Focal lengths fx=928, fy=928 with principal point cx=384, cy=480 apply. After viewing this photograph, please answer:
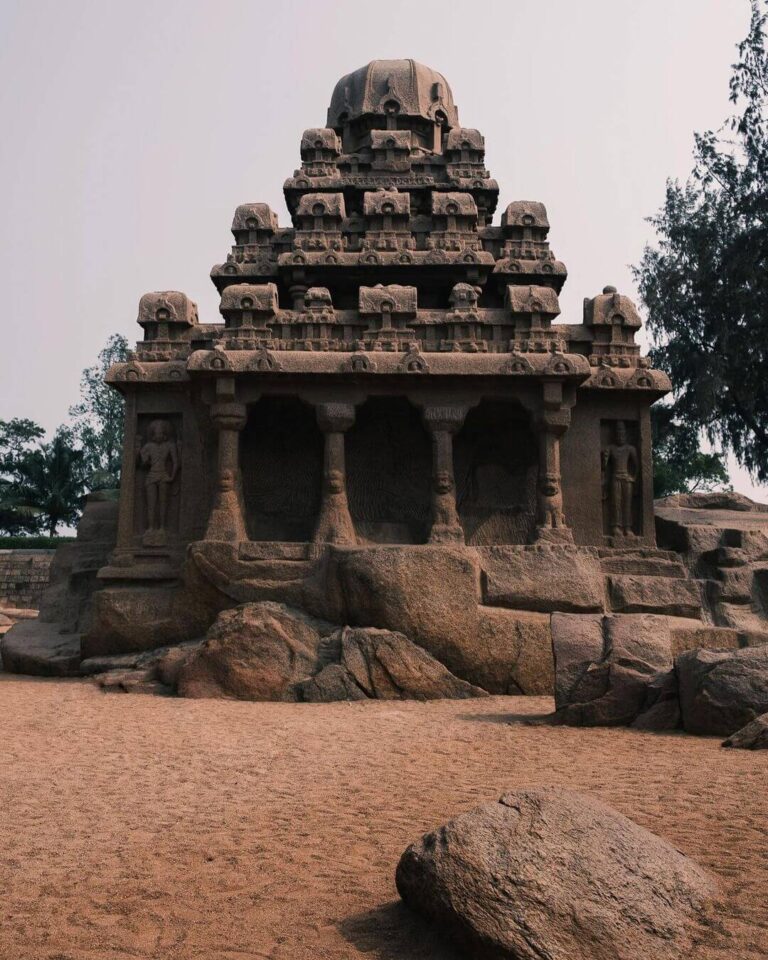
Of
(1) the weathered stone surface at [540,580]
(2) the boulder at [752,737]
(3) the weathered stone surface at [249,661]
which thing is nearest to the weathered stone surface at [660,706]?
(2) the boulder at [752,737]

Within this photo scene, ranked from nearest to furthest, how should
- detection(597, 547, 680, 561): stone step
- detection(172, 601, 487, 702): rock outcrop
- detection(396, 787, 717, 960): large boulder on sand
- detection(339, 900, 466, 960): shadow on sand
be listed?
detection(396, 787, 717, 960): large boulder on sand, detection(339, 900, 466, 960): shadow on sand, detection(172, 601, 487, 702): rock outcrop, detection(597, 547, 680, 561): stone step

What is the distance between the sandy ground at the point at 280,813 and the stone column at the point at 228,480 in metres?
3.19

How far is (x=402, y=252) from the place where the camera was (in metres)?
14.5

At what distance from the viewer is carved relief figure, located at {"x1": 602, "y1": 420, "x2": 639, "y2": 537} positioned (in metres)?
13.1

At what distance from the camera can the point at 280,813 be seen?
17.4 ft

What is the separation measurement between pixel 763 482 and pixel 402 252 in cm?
1595

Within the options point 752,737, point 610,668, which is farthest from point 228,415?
point 752,737

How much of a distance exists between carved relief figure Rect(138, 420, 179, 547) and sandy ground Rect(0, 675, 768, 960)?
410 cm

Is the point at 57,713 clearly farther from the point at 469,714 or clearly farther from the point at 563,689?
the point at 563,689

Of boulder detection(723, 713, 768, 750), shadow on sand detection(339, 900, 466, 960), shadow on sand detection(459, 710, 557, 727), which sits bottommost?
shadow on sand detection(339, 900, 466, 960)

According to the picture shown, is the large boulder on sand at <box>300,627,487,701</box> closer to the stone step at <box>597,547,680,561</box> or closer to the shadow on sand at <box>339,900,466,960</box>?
the stone step at <box>597,547,680,561</box>

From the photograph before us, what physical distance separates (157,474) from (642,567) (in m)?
6.76

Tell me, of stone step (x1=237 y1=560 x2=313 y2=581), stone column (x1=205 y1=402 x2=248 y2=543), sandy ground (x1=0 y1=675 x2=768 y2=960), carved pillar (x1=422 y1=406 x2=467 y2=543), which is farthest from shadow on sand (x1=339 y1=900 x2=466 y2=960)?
stone column (x1=205 y1=402 x2=248 y2=543)

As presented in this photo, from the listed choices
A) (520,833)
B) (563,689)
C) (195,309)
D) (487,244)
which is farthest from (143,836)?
(487,244)
